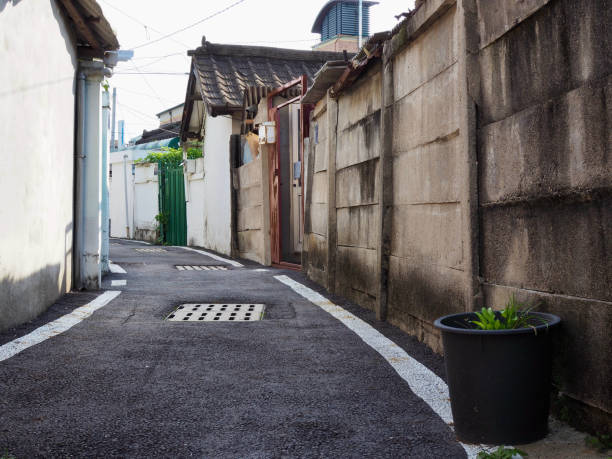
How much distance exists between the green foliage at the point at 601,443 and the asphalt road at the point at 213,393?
509mm

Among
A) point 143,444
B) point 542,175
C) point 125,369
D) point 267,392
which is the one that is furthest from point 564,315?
point 125,369

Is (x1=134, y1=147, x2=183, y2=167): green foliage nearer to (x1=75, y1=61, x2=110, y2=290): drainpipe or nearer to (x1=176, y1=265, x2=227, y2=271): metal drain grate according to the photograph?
(x1=176, y1=265, x2=227, y2=271): metal drain grate

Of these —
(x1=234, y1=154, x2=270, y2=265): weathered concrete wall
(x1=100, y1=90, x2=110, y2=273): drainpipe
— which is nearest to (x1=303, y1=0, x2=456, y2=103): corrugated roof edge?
(x1=100, y1=90, x2=110, y2=273): drainpipe

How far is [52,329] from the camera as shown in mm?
5660

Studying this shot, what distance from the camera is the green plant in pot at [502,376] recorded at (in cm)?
282

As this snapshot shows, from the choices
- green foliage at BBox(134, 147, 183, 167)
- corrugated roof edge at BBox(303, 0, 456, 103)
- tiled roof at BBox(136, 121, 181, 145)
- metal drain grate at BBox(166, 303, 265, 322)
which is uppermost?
tiled roof at BBox(136, 121, 181, 145)

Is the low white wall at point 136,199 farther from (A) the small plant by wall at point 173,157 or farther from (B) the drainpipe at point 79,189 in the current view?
(B) the drainpipe at point 79,189

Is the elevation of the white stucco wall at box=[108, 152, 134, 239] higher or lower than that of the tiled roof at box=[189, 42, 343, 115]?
lower

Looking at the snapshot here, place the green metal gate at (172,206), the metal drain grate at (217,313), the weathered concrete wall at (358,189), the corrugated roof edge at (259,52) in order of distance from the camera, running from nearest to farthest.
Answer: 1. the metal drain grate at (217,313)
2. the weathered concrete wall at (358,189)
3. the corrugated roof edge at (259,52)
4. the green metal gate at (172,206)

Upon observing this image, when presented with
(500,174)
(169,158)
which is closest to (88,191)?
(500,174)

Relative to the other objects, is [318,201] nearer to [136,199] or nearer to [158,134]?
[136,199]

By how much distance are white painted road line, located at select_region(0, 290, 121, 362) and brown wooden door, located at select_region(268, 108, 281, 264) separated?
15.0 feet

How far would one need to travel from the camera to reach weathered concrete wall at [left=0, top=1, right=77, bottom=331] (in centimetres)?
538

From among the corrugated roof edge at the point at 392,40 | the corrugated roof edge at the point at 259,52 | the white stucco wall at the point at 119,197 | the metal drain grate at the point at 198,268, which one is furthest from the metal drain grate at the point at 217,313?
the white stucco wall at the point at 119,197
